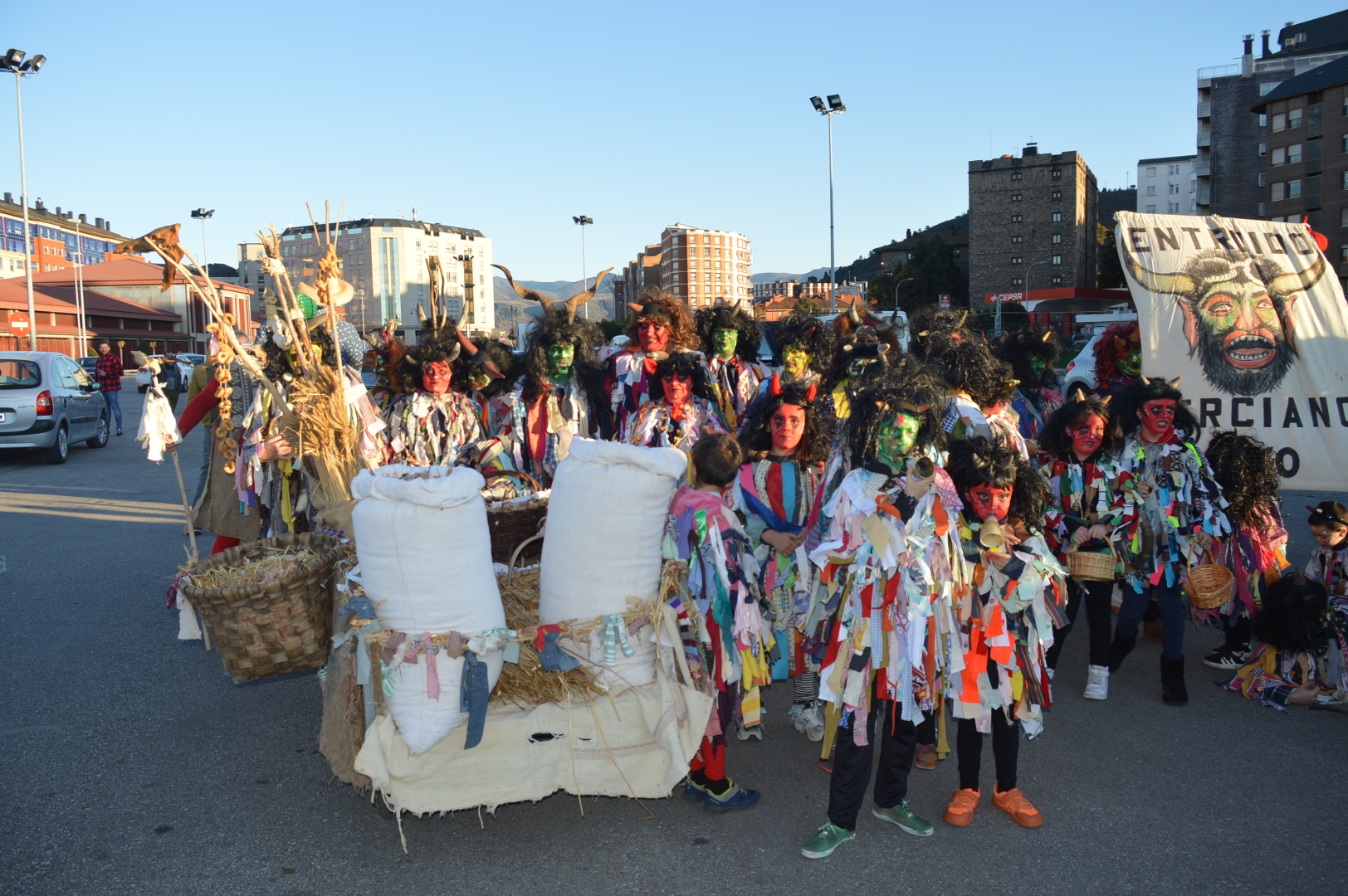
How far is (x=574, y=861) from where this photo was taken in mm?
3072

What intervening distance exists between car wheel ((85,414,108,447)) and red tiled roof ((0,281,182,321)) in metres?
37.1

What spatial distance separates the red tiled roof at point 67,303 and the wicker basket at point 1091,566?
5285 centimetres

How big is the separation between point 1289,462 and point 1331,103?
65.1 m

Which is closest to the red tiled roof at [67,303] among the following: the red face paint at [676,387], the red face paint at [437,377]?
the red face paint at [437,377]

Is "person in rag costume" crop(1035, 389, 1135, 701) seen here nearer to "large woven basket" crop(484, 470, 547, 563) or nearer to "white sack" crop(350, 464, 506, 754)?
"large woven basket" crop(484, 470, 547, 563)

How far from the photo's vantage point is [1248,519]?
15.2 feet

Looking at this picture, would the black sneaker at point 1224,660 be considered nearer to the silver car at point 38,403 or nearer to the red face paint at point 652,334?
the red face paint at point 652,334

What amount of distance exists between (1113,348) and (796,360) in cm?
224

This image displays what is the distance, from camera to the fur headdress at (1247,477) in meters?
4.61

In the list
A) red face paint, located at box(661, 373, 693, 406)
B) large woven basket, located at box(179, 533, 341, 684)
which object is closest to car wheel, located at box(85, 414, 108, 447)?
red face paint, located at box(661, 373, 693, 406)

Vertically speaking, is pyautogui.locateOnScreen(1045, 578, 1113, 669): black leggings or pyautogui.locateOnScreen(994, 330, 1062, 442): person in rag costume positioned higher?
pyautogui.locateOnScreen(994, 330, 1062, 442): person in rag costume

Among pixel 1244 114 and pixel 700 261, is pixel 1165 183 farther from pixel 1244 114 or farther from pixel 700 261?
pixel 700 261

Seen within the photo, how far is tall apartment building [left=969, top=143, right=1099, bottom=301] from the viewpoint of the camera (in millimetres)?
86188

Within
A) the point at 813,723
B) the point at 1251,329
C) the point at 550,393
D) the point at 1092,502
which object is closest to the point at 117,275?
the point at 550,393
